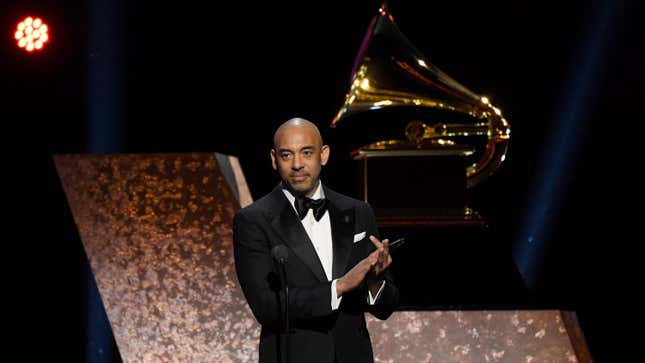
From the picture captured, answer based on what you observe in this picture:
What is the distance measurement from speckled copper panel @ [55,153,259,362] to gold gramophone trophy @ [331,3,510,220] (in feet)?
2.17

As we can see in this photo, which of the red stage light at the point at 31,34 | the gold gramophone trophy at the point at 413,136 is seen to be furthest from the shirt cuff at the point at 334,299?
the red stage light at the point at 31,34

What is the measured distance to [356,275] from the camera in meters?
1.31

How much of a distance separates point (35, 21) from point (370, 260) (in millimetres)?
2447

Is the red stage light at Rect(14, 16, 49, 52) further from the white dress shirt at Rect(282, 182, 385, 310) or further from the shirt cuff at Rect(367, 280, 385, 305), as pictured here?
the shirt cuff at Rect(367, 280, 385, 305)

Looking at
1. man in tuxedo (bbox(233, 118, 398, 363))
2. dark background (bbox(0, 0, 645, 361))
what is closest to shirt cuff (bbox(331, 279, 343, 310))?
man in tuxedo (bbox(233, 118, 398, 363))

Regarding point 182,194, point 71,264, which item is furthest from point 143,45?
point 182,194

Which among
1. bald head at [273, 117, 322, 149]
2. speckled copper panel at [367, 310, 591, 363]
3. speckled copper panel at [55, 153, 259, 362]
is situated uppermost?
bald head at [273, 117, 322, 149]

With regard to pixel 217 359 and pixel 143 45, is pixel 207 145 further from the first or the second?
pixel 217 359

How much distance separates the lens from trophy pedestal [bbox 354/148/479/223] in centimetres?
264

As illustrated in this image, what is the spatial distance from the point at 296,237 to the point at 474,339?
91 centimetres

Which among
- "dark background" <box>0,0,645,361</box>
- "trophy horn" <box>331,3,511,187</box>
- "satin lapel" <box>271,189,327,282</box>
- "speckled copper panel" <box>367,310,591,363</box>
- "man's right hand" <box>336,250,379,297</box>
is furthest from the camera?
"dark background" <box>0,0,645,361</box>

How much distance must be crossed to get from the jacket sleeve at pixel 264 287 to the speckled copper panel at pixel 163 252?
0.78m

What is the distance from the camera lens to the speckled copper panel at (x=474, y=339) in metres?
2.11

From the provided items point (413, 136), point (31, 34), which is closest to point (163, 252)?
point (413, 136)
